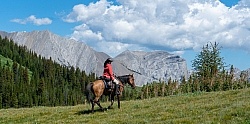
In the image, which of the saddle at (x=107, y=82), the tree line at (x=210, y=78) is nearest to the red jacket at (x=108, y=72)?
the saddle at (x=107, y=82)

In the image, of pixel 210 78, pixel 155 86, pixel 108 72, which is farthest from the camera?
pixel 155 86

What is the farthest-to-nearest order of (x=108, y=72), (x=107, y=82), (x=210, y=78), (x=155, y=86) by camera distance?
(x=155, y=86) → (x=210, y=78) → (x=107, y=82) → (x=108, y=72)

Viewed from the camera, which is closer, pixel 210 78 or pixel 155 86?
pixel 210 78

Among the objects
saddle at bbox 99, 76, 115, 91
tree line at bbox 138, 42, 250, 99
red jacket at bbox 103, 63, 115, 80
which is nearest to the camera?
red jacket at bbox 103, 63, 115, 80

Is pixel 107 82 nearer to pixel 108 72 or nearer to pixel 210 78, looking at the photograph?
pixel 108 72

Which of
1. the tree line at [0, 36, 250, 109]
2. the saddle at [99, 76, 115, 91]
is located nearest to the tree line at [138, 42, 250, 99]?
the tree line at [0, 36, 250, 109]

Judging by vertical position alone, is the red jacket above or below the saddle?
above

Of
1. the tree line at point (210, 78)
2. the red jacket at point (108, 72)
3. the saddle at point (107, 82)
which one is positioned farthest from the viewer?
the tree line at point (210, 78)

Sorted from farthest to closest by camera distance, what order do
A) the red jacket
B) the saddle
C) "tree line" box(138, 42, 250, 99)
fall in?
1. "tree line" box(138, 42, 250, 99)
2. the saddle
3. the red jacket

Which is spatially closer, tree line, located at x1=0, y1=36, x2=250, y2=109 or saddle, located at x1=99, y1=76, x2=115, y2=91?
saddle, located at x1=99, y1=76, x2=115, y2=91

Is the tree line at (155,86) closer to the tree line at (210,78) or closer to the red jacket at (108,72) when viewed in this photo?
the tree line at (210,78)

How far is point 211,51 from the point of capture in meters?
62.1

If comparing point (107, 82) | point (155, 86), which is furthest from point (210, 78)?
point (155, 86)

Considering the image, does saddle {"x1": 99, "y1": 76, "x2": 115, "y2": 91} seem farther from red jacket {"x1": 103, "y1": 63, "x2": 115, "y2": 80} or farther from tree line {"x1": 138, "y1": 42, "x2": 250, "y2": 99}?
tree line {"x1": 138, "y1": 42, "x2": 250, "y2": 99}
